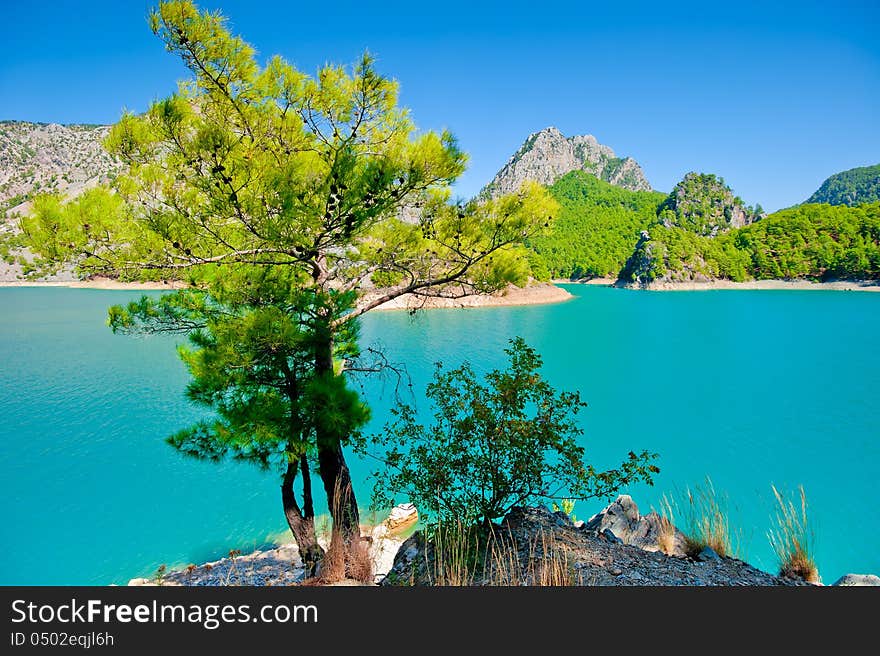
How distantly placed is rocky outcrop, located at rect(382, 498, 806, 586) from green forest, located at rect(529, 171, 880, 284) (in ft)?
164

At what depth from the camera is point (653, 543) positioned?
5.16 m

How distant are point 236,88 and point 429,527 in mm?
4079

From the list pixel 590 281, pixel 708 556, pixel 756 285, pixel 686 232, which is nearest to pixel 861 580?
pixel 708 556

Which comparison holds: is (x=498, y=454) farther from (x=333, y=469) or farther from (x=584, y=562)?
→ (x=333, y=469)

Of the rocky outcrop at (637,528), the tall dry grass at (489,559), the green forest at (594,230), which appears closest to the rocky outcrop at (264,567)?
the tall dry grass at (489,559)

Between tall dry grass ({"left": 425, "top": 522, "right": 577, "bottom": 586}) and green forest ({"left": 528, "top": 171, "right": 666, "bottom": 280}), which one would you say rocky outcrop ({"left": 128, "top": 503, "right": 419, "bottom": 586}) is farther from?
green forest ({"left": 528, "top": 171, "right": 666, "bottom": 280})

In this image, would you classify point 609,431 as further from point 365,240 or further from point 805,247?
point 805,247

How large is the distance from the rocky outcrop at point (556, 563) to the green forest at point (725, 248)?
4987 centimetres

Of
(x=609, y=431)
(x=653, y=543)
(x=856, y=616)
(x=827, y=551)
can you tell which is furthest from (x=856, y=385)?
(x=856, y=616)

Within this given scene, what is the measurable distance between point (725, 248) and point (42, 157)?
152 m

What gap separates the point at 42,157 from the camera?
114 metres

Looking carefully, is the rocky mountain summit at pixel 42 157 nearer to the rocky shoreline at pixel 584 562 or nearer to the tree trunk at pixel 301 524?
the tree trunk at pixel 301 524

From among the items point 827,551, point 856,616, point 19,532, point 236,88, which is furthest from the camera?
point 19,532

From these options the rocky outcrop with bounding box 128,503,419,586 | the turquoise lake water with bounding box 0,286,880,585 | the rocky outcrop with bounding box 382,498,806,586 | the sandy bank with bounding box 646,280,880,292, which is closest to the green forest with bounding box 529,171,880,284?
the sandy bank with bounding box 646,280,880,292
